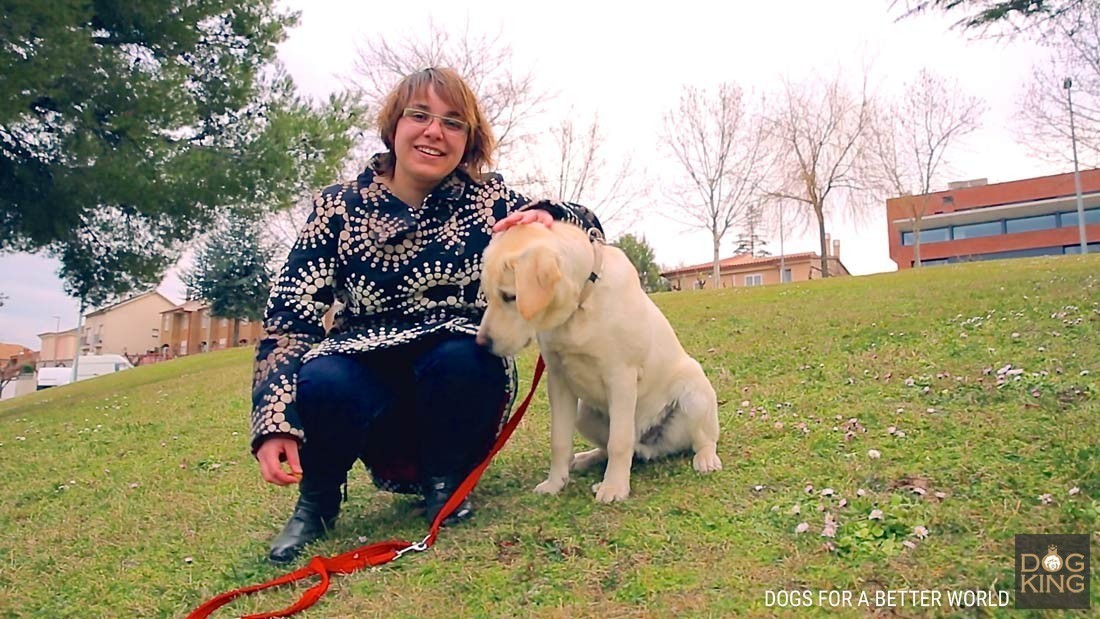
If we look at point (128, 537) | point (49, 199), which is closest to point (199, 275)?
point (49, 199)

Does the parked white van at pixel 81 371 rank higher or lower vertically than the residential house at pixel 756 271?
lower

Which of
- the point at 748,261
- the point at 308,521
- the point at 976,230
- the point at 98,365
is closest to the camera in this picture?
the point at 308,521

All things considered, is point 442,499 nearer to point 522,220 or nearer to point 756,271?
point 522,220

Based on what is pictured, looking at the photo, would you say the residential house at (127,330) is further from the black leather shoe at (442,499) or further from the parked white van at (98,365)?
the black leather shoe at (442,499)

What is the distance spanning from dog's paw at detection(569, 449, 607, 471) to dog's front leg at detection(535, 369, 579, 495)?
32cm

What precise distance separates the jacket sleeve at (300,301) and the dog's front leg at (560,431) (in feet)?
3.30

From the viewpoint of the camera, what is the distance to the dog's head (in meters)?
2.58

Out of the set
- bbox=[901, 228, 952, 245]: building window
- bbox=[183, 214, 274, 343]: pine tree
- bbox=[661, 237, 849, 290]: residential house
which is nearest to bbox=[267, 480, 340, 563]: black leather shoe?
bbox=[183, 214, 274, 343]: pine tree

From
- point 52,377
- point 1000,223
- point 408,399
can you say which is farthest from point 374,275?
point 1000,223

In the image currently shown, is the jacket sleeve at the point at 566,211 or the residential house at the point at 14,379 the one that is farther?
the residential house at the point at 14,379

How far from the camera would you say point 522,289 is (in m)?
2.57

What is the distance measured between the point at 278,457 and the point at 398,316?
27.3 inches

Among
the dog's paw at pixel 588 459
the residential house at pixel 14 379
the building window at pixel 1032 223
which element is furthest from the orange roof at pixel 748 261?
the dog's paw at pixel 588 459

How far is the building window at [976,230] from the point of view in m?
49.0
